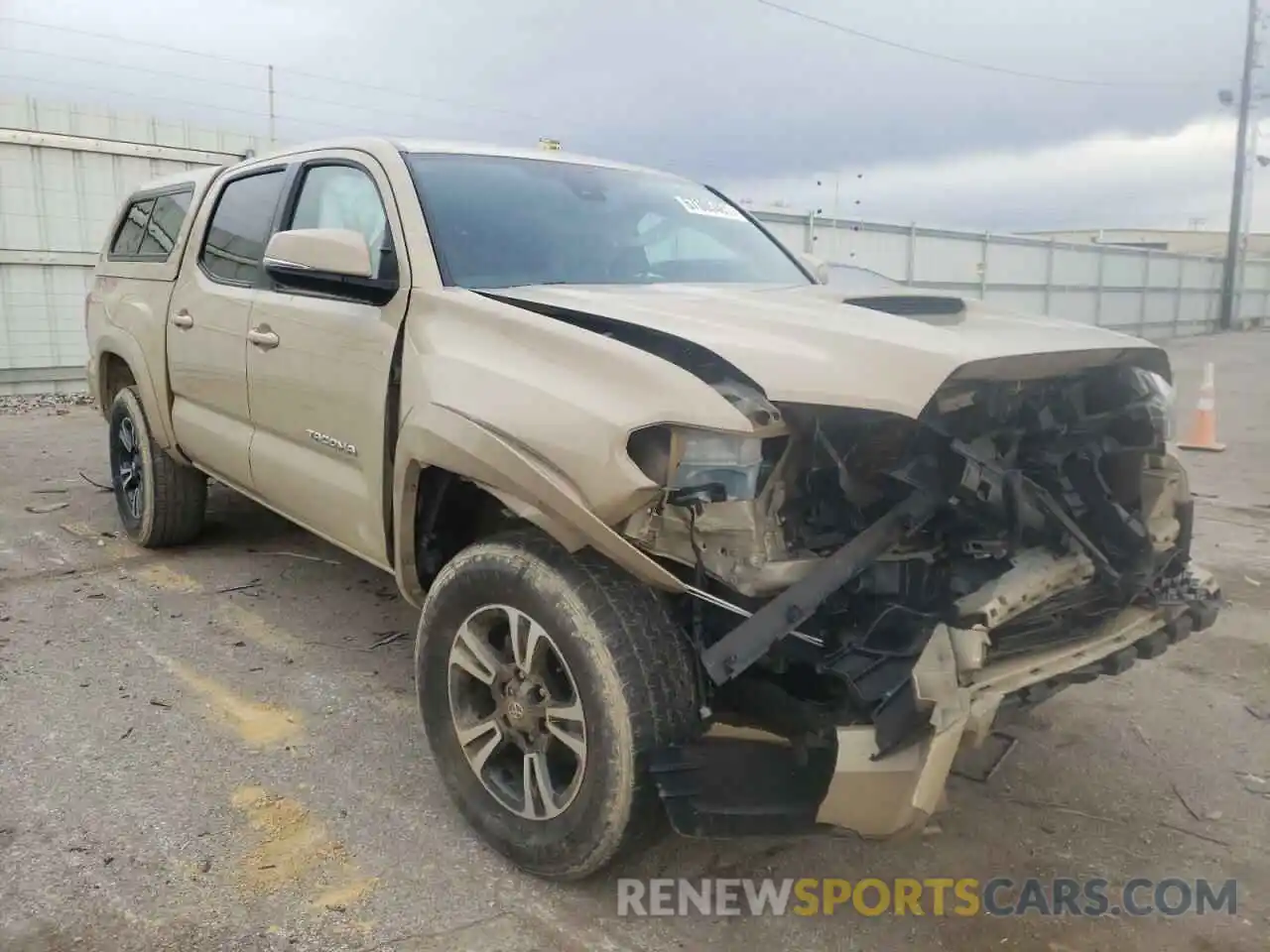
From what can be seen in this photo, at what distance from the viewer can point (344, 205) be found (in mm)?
3705

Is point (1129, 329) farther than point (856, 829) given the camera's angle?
Yes

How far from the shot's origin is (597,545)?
7.68 feet

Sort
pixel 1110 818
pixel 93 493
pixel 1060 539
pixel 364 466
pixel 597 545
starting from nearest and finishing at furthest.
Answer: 1. pixel 597 545
2. pixel 1060 539
3. pixel 1110 818
4. pixel 364 466
5. pixel 93 493

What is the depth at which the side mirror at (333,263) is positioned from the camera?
122 inches

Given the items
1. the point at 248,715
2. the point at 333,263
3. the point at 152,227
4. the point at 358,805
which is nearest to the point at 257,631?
the point at 248,715

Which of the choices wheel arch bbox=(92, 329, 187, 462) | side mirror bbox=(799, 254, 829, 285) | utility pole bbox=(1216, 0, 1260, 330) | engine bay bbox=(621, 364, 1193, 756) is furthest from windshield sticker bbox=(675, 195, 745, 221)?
utility pole bbox=(1216, 0, 1260, 330)

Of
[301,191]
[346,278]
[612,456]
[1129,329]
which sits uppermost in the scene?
[301,191]

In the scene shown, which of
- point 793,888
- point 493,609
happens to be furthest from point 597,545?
point 793,888

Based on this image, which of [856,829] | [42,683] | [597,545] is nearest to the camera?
[856,829]

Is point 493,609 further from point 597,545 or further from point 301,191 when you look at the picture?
point 301,191

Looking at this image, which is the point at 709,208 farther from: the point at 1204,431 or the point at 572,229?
the point at 1204,431

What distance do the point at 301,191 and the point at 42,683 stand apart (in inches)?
82.5

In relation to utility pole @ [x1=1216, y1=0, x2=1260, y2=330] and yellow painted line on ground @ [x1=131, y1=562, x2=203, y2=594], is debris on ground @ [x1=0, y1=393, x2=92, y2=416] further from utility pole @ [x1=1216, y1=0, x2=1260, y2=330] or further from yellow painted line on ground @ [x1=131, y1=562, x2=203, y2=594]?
utility pole @ [x1=1216, y1=0, x2=1260, y2=330]

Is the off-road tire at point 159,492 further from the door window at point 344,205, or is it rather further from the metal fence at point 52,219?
the metal fence at point 52,219
